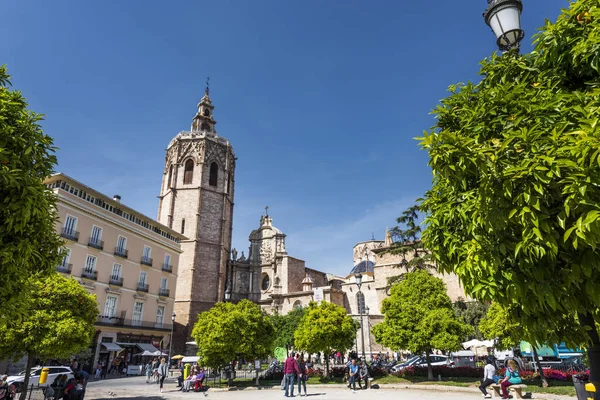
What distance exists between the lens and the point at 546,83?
14.2 ft

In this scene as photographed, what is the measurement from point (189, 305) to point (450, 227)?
40.4m

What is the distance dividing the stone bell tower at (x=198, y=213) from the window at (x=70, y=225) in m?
18.2

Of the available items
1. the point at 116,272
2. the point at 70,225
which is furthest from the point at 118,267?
the point at 70,225

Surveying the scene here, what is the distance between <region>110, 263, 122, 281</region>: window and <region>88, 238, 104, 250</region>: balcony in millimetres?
1975

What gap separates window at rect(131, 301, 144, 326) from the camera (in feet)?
98.4

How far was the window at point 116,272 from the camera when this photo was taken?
Result: 93.1 feet

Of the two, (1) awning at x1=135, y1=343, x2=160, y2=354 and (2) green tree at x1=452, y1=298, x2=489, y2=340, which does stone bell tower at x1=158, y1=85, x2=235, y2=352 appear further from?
(2) green tree at x1=452, y1=298, x2=489, y2=340

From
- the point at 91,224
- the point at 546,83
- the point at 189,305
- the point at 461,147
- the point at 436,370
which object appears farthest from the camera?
the point at 189,305

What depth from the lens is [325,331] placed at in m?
18.3

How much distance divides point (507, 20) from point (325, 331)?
644 inches

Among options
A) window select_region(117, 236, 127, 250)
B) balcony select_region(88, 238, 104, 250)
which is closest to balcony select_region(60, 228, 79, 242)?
balcony select_region(88, 238, 104, 250)

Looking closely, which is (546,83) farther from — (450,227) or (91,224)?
(91,224)

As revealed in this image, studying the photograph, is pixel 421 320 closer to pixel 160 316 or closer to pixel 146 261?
pixel 146 261

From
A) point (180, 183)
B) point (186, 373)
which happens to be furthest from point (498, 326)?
point (180, 183)
